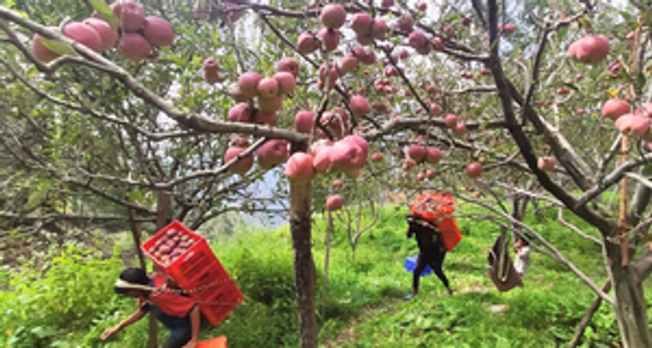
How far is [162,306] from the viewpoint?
3.16 metres

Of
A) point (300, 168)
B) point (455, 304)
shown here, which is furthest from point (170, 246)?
point (455, 304)

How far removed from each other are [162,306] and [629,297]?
10.8 ft

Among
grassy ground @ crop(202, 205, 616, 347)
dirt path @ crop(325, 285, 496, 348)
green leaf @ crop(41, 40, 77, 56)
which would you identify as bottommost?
dirt path @ crop(325, 285, 496, 348)

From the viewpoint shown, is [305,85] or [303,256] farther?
[305,85]

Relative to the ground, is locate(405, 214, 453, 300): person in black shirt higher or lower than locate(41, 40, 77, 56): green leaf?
lower

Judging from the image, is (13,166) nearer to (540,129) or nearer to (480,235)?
(540,129)

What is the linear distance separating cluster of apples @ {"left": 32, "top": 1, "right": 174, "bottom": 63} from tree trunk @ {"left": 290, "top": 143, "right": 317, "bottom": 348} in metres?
0.69

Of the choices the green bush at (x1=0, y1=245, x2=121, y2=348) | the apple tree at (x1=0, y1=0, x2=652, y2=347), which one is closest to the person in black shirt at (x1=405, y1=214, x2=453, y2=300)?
the apple tree at (x1=0, y1=0, x2=652, y2=347)

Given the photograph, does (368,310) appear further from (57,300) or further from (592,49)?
(592,49)

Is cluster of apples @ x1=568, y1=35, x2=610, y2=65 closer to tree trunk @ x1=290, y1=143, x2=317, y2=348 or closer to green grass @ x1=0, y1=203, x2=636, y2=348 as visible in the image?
tree trunk @ x1=290, y1=143, x2=317, y2=348

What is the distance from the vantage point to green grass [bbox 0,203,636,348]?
4.25m

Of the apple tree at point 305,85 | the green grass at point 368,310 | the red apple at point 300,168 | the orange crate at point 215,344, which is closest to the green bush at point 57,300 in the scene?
the green grass at point 368,310

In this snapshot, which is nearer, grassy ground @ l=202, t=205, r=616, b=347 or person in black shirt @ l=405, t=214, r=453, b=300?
grassy ground @ l=202, t=205, r=616, b=347

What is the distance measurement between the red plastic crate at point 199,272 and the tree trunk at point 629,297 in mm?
2676
